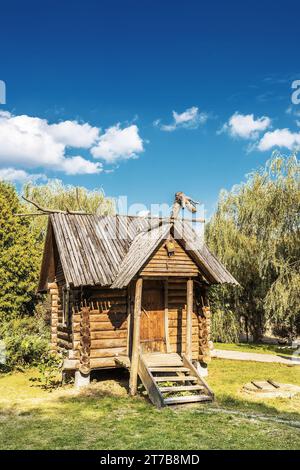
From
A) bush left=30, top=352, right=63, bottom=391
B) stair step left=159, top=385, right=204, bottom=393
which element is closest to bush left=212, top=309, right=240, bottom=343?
bush left=30, top=352, right=63, bottom=391

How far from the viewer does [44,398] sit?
1346cm

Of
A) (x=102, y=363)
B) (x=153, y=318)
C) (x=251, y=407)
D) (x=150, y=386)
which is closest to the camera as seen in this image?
(x=251, y=407)

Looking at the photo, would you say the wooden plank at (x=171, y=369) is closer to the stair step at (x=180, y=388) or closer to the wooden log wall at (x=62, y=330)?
the stair step at (x=180, y=388)

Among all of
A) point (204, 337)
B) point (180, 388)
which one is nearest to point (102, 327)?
point (180, 388)

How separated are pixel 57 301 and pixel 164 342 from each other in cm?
531

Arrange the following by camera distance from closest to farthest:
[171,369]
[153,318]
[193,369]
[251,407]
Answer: [251,407], [193,369], [171,369], [153,318]

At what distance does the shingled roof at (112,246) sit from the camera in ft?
47.2

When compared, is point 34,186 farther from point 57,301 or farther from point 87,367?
point 87,367

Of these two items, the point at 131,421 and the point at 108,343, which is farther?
the point at 108,343

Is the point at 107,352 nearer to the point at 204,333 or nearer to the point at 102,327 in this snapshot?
the point at 102,327

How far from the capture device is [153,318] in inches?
623

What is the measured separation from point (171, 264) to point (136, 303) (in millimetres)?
1952

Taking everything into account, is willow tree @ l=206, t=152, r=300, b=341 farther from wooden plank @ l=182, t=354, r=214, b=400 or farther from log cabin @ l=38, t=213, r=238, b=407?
wooden plank @ l=182, t=354, r=214, b=400

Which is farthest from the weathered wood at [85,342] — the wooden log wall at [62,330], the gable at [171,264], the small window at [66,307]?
the gable at [171,264]
